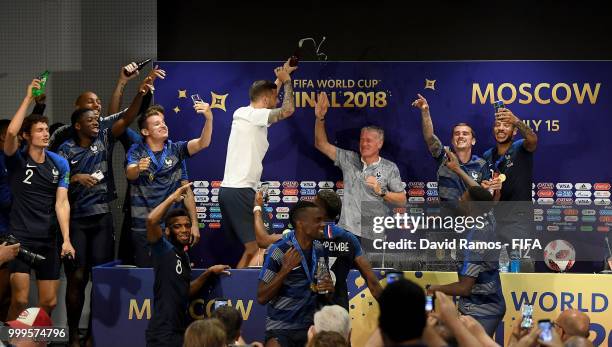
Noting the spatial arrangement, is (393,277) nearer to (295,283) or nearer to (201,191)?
(295,283)

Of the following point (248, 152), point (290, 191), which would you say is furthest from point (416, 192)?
point (248, 152)

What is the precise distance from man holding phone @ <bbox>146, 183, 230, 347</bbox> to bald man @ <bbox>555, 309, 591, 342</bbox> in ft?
9.03

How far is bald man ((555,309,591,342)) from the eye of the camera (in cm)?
627

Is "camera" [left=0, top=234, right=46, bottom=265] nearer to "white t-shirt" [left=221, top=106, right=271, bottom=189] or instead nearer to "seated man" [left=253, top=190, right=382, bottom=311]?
"white t-shirt" [left=221, top=106, right=271, bottom=189]

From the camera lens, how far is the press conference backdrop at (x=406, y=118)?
9.37 m

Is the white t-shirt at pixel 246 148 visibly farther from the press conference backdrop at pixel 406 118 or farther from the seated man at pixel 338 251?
the seated man at pixel 338 251

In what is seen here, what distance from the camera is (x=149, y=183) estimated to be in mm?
8836

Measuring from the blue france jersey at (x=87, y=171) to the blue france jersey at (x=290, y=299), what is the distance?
8.24ft

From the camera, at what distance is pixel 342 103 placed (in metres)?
9.53

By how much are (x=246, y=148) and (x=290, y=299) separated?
274cm

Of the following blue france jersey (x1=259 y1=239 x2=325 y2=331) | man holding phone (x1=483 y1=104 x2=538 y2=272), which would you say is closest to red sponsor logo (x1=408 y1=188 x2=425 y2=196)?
man holding phone (x1=483 y1=104 x2=538 y2=272)

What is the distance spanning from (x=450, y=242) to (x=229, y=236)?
8.11 ft

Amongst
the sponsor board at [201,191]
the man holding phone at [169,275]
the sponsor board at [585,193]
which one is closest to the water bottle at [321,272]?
the man holding phone at [169,275]

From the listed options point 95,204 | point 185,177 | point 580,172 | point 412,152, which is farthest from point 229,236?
point 580,172
